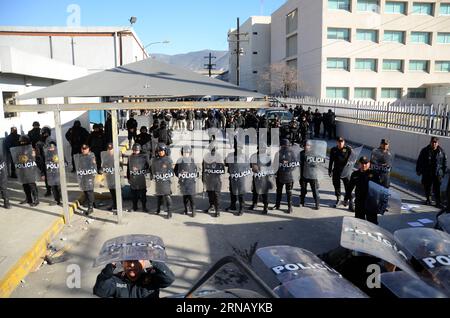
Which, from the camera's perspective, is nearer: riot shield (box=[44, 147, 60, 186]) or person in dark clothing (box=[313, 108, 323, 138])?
riot shield (box=[44, 147, 60, 186])

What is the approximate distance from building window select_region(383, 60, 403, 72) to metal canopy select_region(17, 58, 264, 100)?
43108 mm

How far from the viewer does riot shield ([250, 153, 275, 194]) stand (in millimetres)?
8641

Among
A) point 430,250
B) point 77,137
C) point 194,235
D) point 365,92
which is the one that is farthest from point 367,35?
point 430,250

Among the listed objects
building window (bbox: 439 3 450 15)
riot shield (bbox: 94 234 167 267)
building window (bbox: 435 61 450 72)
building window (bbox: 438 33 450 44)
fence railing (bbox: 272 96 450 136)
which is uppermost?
building window (bbox: 439 3 450 15)

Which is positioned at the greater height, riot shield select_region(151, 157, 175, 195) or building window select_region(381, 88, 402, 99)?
building window select_region(381, 88, 402, 99)

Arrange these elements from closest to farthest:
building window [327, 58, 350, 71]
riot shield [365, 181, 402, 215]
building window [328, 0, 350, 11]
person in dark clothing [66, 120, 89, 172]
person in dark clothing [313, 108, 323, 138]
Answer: riot shield [365, 181, 402, 215] < person in dark clothing [66, 120, 89, 172] < person in dark clothing [313, 108, 323, 138] < building window [328, 0, 350, 11] < building window [327, 58, 350, 71]

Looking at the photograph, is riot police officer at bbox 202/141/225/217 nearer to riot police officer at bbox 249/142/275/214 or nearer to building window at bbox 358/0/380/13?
riot police officer at bbox 249/142/275/214

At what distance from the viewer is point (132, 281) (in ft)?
11.7

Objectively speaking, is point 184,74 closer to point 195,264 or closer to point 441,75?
point 195,264

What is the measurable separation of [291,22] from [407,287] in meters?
58.0

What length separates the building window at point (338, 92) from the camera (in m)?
45.8

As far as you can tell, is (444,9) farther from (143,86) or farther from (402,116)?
(143,86)

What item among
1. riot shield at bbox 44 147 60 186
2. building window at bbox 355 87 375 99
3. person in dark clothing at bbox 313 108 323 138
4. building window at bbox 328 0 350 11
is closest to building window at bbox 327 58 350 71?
building window at bbox 355 87 375 99
